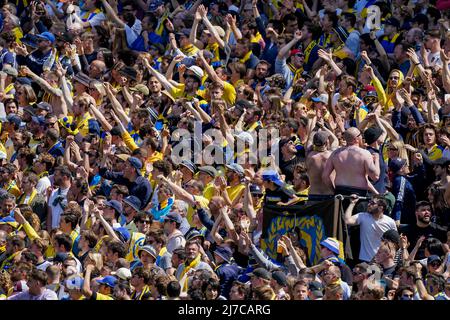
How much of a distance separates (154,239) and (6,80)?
669 centimetres

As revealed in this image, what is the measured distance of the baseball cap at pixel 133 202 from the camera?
2225cm

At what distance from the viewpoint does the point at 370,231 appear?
20.4 metres

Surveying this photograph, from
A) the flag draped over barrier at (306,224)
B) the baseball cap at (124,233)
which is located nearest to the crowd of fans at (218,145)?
the baseball cap at (124,233)

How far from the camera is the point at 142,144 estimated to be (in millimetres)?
23797

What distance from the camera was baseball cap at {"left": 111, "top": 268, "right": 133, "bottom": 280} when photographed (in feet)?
65.8

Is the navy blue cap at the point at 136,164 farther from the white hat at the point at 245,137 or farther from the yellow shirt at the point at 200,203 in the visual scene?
the yellow shirt at the point at 200,203

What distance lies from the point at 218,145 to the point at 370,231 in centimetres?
332

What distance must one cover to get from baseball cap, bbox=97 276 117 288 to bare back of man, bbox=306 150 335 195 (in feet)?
8.22

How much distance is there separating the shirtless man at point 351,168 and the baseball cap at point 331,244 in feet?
3.08

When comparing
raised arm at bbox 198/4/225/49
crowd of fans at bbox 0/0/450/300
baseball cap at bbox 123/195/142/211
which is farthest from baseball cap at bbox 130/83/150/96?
baseball cap at bbox 123/195/142/211

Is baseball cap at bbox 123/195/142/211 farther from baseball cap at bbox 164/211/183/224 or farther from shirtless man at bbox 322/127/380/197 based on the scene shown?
shirtless man at bbox 322/127/380/197

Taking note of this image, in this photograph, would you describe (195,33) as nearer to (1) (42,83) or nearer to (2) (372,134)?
(1) (42,83)

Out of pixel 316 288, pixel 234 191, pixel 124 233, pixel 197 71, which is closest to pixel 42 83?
Answer: pixel 197 71

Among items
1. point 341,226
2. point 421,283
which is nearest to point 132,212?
point 341,226
